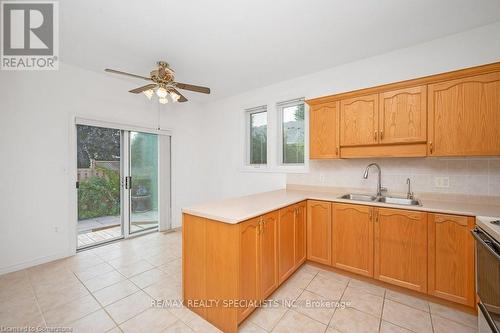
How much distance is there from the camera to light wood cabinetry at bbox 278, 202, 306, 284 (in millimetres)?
2045

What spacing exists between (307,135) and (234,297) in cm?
238

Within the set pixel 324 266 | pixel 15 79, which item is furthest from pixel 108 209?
pixel 324 266

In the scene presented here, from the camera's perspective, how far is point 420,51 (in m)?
2.34

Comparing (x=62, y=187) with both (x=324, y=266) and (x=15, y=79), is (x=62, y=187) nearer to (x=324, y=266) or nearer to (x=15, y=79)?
(x=15, y=79)

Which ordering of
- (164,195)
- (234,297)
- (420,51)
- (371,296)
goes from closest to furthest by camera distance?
1. (234,297)
2. (371,296)
3. (420,51)
4. (164,195)

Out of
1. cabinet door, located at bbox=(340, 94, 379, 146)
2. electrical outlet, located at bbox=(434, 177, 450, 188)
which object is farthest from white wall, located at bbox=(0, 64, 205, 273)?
electrical outlet, located at bbox=(434, 177, 450, 188)

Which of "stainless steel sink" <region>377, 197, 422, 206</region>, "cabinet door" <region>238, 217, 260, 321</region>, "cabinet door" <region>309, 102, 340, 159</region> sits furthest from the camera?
"cabinet door" <region>309, 102, 340, 159</region>

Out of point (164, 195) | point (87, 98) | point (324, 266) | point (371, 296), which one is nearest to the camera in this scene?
point (371, 296)

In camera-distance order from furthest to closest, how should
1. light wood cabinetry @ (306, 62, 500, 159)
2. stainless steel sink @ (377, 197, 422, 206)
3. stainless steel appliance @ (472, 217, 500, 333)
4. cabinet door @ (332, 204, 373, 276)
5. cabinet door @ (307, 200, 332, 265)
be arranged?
cabinet door @ (307, 200, 332, 265) → stainless steel sink @ (377, 197, 422, 206) → cabinet door @ (332, 204, 373, 276) → light wood cabinetry @ (306, 62, 500, 159) → stainless steel appliance @ (472, 217, 500, 333)

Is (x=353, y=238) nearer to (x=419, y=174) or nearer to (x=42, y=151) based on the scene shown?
(x=419, y=174)

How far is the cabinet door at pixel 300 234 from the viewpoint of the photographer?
2.33 meters

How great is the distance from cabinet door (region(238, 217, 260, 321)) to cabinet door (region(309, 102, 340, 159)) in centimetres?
147

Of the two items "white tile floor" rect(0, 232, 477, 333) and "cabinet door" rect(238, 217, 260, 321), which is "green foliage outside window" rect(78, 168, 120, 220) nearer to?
"white tile floor" rect(0, 232, 477, 333)

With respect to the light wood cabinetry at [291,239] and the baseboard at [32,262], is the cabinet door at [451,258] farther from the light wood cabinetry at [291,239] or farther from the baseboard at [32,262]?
the baseboard at [32,262]
